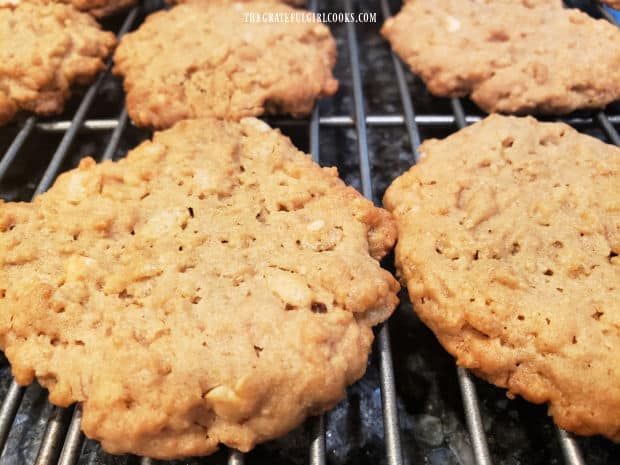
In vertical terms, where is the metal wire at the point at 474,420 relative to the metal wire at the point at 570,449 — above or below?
above

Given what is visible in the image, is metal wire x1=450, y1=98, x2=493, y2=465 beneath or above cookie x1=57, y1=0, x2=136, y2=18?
beneath

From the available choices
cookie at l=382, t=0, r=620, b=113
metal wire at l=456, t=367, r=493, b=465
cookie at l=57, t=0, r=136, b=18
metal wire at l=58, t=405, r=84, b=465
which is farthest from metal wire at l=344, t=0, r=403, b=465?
cookie at l=57, t=0, r=136, b=18

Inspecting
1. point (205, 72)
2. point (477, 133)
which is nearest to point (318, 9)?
point (205, 72)

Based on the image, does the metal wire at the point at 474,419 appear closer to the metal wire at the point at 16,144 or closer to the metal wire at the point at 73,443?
the metal wire at the point at 73,443

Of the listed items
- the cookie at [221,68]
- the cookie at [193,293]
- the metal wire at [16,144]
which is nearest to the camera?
the cookie at [193,293]

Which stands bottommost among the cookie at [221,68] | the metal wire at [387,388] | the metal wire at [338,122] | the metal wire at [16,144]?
the metal wire at [387,388]

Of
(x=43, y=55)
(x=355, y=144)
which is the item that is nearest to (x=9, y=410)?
(x=43, y=55)

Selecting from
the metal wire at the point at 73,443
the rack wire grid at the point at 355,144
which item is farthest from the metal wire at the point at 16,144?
the metal wire at the point at 73,443

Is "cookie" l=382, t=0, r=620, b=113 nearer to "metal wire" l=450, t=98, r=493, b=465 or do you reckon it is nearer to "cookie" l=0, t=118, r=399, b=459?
"cookie" l=0, t=118, r=399, b=459
